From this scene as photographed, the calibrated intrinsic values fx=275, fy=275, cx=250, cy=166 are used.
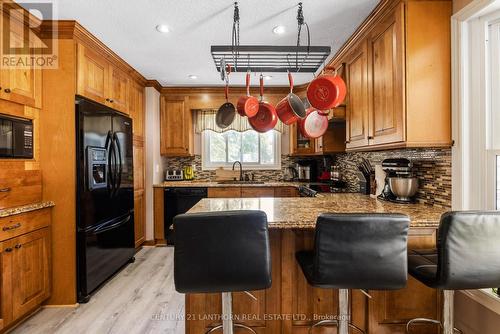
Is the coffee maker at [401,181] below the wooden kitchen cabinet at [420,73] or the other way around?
below

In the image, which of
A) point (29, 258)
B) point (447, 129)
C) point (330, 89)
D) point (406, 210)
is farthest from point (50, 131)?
point (447, 129)

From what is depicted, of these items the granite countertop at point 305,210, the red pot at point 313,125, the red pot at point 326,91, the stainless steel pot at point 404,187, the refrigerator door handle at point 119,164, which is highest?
the red pot at point 326,91

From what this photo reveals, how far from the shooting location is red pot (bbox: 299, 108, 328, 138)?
81.6 inches

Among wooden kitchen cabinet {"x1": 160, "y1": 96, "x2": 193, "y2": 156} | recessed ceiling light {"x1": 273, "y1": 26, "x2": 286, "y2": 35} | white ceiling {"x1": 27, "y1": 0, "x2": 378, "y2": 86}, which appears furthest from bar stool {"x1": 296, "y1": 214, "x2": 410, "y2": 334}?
wooden kitchen cabinet {"x1": 160, "y1": 96, "x2": 193, "y2": 156}

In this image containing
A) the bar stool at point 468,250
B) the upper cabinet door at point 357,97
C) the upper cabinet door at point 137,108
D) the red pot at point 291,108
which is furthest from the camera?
the upper cabinet door at point 137,108

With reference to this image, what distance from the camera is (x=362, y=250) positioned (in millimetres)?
1244

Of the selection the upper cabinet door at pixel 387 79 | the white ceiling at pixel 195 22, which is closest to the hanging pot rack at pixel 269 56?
the white ceiling at pixel 195 22

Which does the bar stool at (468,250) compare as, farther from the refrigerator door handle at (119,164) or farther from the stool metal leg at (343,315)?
the refrigerator door handle at (119,164)

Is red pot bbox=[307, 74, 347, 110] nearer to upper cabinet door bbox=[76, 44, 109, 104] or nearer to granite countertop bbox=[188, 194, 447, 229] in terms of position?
granite countertop bbox=[188, 194, 447, 229]

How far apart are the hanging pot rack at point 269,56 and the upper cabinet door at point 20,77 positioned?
149 cm

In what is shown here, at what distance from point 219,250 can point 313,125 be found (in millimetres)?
1315

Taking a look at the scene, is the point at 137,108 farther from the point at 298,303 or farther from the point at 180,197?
the point at 298,303

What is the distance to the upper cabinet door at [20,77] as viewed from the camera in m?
1.96

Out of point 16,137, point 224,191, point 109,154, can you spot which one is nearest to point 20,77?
point 16,137
